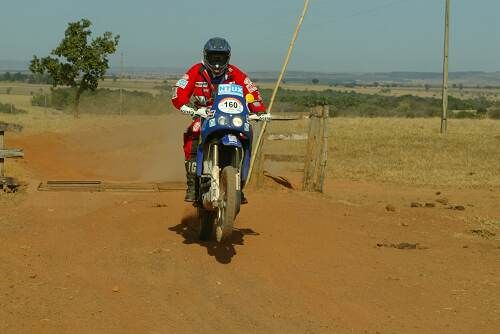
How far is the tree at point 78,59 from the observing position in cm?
4250

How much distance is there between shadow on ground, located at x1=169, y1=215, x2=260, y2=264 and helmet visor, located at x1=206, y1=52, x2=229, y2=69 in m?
1.91

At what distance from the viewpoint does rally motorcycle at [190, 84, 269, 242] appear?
7.79m

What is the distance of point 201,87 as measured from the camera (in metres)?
8.88

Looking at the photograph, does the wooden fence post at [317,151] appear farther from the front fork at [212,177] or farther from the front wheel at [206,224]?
the front fork at [212,177]

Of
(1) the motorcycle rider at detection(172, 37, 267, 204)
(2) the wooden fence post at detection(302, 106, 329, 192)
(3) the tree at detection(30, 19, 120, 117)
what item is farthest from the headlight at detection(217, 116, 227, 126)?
(3) the tree at detection(30, 19, 120, 117)

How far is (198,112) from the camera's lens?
26.9 ft

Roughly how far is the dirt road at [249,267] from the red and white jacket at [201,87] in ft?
5.03

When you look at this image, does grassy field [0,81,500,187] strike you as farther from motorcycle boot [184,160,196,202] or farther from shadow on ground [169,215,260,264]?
motorcycle boot [184,160,196,202]

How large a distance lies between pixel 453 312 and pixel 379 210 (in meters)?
5.75

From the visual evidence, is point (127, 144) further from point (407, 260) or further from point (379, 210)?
point (407, 260)

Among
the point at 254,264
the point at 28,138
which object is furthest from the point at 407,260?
the point at 28,138

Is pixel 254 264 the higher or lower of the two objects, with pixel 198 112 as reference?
lower

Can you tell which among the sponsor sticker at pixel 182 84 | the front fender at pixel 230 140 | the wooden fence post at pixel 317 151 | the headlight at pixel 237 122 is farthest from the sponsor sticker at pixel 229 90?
the wooden fence post at pixel 317 151

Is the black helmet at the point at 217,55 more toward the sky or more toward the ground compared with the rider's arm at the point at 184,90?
more toward the sky
